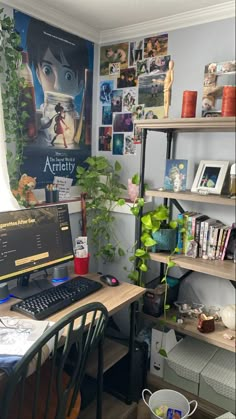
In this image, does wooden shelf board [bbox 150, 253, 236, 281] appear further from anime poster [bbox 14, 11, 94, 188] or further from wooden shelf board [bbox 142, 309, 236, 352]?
anime poster [bbox 14, 11, 94, 188]

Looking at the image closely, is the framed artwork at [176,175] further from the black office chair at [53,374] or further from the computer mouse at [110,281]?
the black office chair at [53,374]

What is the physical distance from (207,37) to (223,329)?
1.62 m

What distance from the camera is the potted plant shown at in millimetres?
2146

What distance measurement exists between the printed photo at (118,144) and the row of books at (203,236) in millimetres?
660

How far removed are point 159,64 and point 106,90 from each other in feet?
1.38

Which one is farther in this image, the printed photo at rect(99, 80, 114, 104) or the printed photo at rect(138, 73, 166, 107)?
the printed photo at rect(99, 80, 114, 104)

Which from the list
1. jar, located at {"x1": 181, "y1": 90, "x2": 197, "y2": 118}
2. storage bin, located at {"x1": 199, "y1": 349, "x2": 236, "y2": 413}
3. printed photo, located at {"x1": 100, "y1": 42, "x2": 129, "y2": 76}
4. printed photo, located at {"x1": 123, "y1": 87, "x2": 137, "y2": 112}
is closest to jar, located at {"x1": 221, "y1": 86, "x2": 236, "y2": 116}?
jar, located at {"x1": 181, "y1": 90, "x2": 197, "y2": 118}

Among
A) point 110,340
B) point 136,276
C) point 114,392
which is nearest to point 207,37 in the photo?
point 136,276

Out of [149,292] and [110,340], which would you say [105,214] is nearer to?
[149,292]

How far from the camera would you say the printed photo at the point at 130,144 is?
2.16 metres

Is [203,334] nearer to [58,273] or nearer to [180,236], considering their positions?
[180,236]

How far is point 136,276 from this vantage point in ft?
6.19

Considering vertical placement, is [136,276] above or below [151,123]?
below

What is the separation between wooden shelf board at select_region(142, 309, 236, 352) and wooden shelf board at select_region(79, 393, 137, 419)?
0.48m
